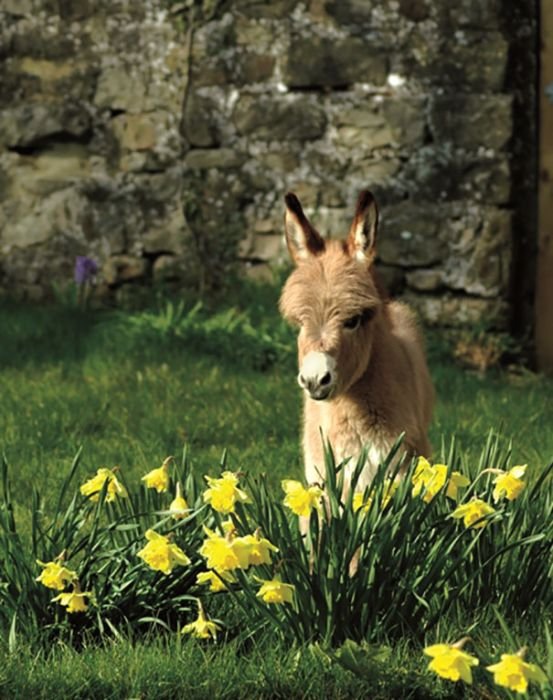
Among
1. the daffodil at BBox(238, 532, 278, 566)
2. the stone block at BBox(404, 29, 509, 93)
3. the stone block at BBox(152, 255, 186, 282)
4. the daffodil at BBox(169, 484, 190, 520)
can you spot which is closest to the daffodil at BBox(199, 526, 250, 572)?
the daffodil at BBox(238, 532, 278, 566)

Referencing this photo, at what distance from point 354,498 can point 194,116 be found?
5.34m

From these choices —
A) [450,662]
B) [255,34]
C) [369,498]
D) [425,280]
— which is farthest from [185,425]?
[450,662]

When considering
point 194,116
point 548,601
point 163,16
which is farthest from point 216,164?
point 548,601

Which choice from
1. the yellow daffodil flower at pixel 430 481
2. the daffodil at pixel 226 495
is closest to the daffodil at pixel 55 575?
the daffodil at pixel 226 495

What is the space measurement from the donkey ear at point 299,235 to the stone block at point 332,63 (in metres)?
4.33

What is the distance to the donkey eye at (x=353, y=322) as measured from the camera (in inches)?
160

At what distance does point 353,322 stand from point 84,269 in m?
4.85

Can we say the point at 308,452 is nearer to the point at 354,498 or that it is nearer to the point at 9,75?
the point at 354,498

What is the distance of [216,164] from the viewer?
8.78 m

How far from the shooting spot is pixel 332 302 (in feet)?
13.2

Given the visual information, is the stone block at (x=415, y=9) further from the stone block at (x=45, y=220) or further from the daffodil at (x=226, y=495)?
the daffodil at (x=226, y=495)

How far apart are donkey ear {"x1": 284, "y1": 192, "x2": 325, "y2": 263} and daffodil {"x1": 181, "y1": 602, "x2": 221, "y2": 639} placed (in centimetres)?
114

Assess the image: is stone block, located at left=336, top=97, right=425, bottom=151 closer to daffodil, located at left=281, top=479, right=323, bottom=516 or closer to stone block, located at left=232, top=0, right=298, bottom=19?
stone block, located at left=232, top=0, right=298, bottom=19

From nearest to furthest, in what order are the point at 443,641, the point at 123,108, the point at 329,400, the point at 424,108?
the point at 443,641
the point at 329,400
the point at 424,108
the point at 123,108
